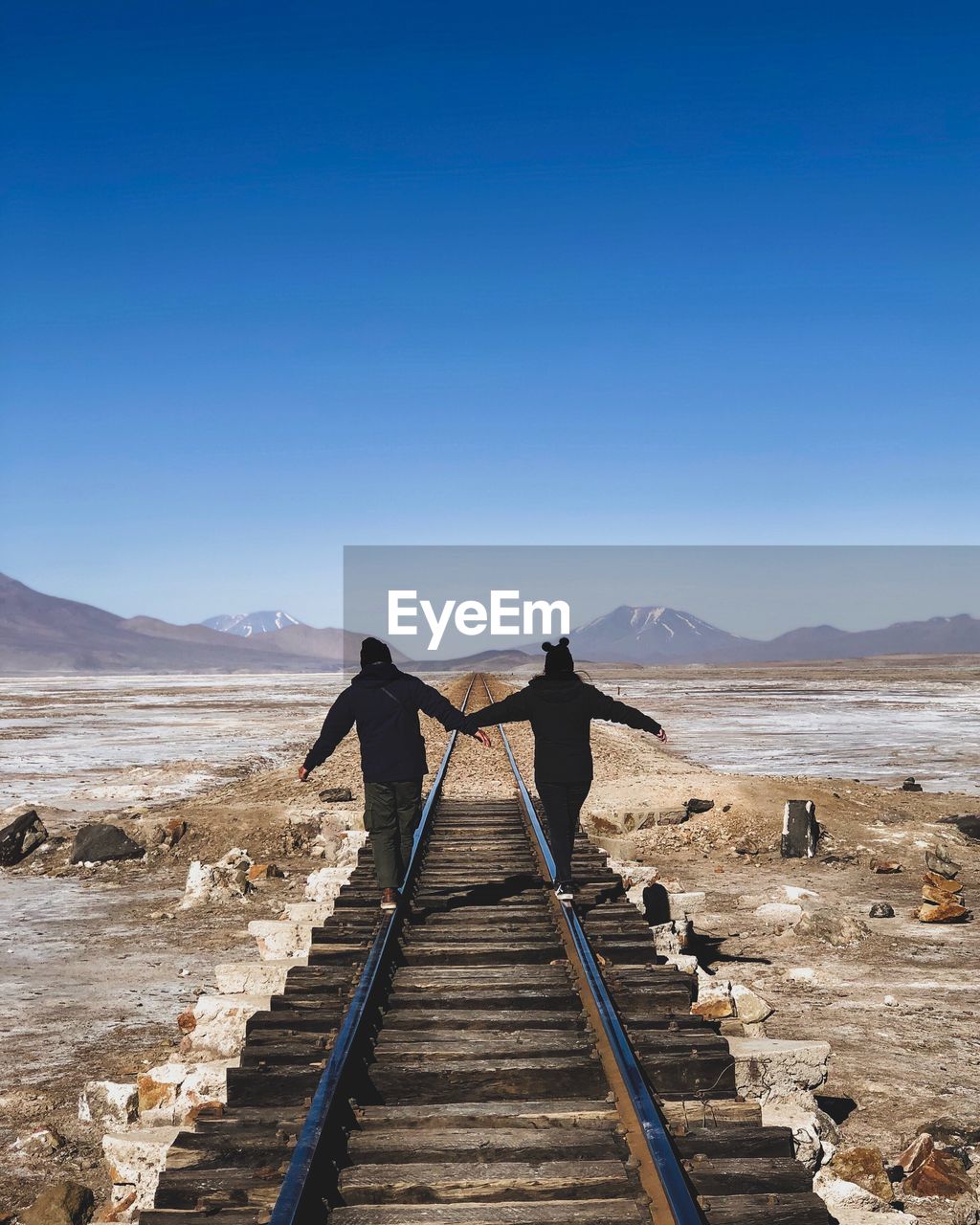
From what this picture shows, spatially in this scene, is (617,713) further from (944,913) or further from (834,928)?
(944,913)

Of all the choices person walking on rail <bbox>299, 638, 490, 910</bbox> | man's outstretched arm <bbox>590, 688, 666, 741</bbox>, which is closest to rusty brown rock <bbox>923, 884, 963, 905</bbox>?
man's outstretched arm <bbox>590, 688, 666, 741</bbox>

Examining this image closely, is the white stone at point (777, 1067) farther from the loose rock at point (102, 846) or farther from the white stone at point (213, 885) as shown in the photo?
the loose rock at point (102, 846)

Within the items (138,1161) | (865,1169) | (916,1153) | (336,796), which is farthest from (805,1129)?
(336,796)

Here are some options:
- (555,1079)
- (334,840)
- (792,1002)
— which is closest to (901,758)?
(334,840)

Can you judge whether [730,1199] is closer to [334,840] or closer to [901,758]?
[334,840]

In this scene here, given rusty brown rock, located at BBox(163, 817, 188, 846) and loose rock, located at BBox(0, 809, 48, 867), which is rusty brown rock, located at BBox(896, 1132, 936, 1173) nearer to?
rusty brown rock, located at BBox(163, 817, 188, 846)

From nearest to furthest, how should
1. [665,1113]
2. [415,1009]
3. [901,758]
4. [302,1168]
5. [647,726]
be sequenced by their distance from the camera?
[302,1168] → [665,1113] → [415,1009] → [647,726] → [901,758]

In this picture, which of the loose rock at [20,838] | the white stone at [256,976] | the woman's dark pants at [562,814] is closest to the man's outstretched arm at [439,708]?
the woman's dark pants at [562,814]
